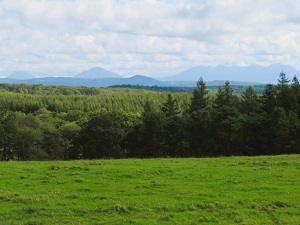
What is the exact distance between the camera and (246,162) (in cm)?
2773

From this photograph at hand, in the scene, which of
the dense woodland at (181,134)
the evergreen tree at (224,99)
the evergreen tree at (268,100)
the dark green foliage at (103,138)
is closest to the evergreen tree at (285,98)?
the dense woodland at (181,134)

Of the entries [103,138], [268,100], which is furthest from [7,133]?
[268,100]

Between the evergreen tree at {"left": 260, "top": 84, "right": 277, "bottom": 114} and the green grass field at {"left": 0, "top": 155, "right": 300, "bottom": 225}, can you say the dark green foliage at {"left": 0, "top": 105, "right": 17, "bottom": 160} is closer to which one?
the green grass field at {"left": 0, "top": 155, "right": 300, "bottom": 225}

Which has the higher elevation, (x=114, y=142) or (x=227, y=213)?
(x=227, y=213)

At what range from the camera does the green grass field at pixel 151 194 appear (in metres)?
14.2

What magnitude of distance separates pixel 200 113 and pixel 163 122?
263 inches

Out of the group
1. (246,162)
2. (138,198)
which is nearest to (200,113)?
(246,162)

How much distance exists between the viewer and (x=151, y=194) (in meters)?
17.9

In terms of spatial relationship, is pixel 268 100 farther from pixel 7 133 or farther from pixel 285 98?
pixel 7 133

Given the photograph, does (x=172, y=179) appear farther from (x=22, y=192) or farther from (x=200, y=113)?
(x=200, y=113)

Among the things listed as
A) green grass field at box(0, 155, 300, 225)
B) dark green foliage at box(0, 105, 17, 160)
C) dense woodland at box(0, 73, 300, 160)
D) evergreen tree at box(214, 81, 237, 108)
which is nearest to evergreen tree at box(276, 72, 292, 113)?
dense woodland at box(0, 73, 300, 160)

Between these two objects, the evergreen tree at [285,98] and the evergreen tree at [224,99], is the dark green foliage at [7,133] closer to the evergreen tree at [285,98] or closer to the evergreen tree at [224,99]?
the evergreen tree at [224,99]

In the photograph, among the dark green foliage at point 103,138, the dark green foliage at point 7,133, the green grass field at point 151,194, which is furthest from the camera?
the dark green foliage at point 103,138

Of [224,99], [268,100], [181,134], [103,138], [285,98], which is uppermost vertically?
[285,98]
